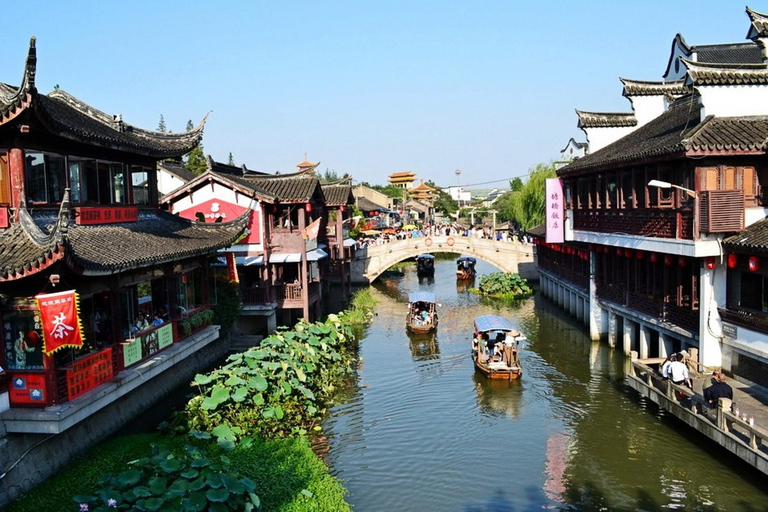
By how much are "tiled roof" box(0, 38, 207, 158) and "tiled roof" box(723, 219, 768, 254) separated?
15.2 metres

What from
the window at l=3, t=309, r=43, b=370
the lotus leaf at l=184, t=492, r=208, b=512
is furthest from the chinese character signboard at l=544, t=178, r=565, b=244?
the window at l=3, t=309, r=43, b=370

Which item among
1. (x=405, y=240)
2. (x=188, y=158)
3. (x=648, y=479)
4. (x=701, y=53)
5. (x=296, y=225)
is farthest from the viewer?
(x=188, y=158)

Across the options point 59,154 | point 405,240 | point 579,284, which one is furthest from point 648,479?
point 405,240

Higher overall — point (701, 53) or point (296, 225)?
point (701, 53)

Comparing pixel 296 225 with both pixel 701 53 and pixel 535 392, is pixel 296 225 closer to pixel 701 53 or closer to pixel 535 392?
pixel 535 392

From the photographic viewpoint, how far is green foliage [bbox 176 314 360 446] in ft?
55.0

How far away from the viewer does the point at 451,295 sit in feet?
150

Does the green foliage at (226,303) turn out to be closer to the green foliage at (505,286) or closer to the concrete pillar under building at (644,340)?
the concrete pillar under building at (644,340)

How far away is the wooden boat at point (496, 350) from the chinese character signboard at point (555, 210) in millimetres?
5859

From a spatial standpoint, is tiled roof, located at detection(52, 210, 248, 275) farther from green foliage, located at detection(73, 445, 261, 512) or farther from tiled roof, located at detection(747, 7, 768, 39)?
Result: tiled roof, located at detection(747, 7, 768, 39)

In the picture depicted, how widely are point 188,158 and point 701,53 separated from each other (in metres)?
40.8

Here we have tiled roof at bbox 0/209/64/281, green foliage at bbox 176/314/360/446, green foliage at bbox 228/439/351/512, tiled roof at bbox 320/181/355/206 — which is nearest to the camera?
tiled roof at bbox 0/209/64/281

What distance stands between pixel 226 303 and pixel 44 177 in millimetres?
9768

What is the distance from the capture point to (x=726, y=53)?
37.7 m
